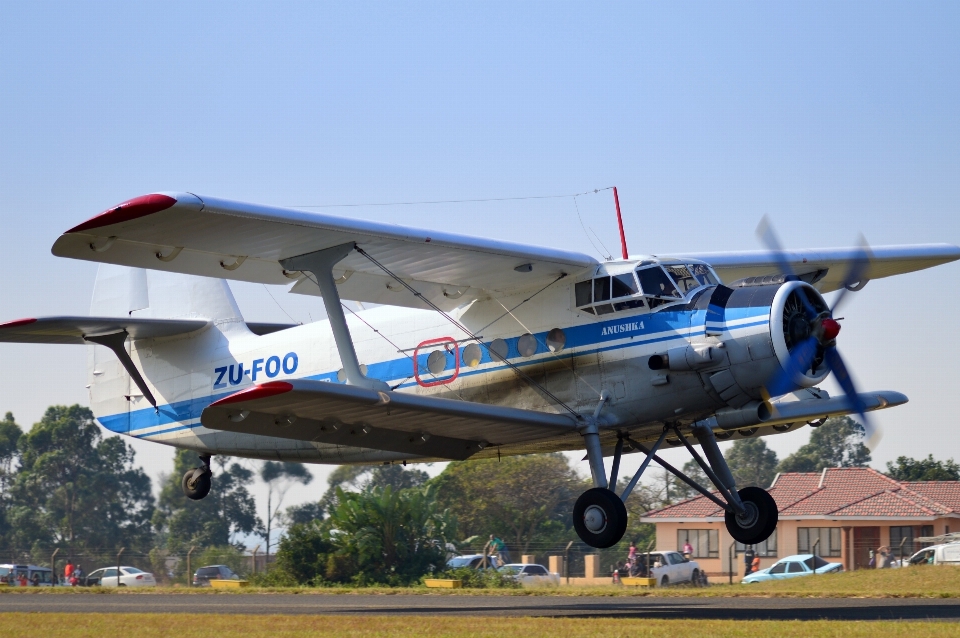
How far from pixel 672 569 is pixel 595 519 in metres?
21.2

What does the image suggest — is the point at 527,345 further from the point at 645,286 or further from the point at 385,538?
the point at 385,538

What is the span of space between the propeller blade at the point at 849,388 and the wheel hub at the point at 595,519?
3.74 metres

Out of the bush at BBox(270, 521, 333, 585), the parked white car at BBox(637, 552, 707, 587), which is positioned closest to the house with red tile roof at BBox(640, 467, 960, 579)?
the parked white car at BBox(637, 552, 707, 587)

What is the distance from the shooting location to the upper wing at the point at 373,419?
49.7 ft

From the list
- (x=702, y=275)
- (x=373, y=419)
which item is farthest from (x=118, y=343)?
(x=702, y=275)

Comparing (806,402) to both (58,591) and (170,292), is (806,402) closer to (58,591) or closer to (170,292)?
(170,292)

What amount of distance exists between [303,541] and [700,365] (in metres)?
16.1

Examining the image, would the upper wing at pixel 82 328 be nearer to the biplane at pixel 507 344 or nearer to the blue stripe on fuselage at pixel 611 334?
the biplane at pixel 507 344

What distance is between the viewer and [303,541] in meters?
29.2

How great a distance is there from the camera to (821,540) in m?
42.5

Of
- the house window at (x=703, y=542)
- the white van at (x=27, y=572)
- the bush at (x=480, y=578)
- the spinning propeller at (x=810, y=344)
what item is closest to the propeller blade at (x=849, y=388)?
the spinning propeller at (x=810, y=344)

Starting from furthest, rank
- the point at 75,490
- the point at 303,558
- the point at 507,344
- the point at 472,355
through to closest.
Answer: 1. the point at 75,490
2. the point at 303,558
3. the point at 472,355
4. the point at 507,344

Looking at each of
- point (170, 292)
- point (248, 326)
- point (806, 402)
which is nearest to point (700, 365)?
point (806, 402)

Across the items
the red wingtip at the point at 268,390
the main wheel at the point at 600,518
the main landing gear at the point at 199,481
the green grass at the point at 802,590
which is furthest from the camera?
the main landing gear at the point at 199,481
